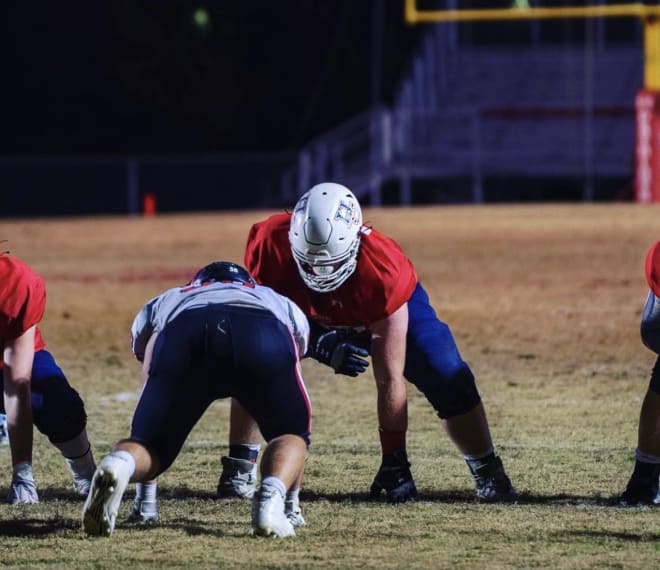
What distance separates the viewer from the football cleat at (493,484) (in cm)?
721

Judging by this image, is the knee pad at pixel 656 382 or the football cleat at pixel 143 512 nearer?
the football cleat at pixel 143 512

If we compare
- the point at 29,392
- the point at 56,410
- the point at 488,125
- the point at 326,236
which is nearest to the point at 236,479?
the point at 56,410

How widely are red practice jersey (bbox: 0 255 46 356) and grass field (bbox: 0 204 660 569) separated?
2.65 feet

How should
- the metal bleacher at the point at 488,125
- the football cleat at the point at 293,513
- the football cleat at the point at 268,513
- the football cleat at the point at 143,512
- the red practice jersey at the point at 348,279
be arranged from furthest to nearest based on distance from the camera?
1. the metal bleacher at the point at 488,125
2. the red practice jersey at the point at 348,279
3. the football cleat at the point at 143,512
4. the football cleat at the point at 293,513
5. the football cleat at the point at 268,513

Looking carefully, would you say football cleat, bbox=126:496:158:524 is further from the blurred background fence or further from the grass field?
the blurred background fence

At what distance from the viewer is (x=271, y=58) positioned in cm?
4203

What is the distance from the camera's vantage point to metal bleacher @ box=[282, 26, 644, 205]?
32.1 meters

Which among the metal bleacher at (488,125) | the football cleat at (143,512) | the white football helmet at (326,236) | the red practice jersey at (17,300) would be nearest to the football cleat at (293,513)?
the football cleat at (143,512)

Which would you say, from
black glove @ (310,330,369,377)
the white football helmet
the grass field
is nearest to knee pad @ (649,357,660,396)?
the grass field

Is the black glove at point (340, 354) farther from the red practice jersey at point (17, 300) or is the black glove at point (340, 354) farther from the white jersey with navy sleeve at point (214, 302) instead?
the red practice jersey at point (17, 300)

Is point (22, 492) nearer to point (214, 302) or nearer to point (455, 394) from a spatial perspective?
point (214, 302)

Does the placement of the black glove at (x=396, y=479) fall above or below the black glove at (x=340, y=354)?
below

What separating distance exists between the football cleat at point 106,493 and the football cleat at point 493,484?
200 centimetres

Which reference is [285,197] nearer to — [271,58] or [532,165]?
[532,165]
